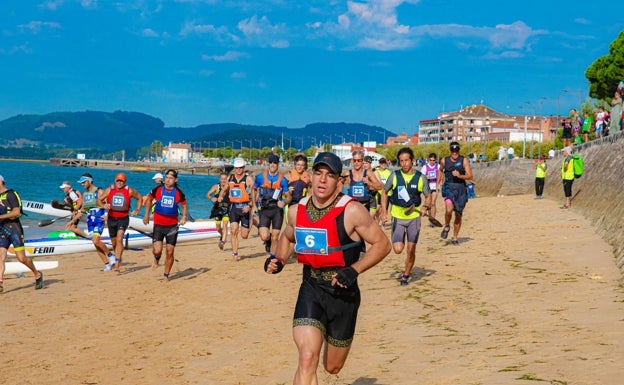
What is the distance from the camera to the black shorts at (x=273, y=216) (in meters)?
15.6

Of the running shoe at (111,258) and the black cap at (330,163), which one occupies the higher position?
the black cap at (330,163)

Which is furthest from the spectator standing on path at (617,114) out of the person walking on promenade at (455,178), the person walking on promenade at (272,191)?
the person walking on promenade at (272,191)

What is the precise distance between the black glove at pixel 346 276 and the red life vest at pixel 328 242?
23cm

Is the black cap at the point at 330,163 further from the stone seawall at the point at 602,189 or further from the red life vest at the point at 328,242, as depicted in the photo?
the stone seawall at the point at 602,189

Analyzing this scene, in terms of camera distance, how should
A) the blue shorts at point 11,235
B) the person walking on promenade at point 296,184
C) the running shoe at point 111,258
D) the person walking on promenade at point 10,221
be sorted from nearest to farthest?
the person walking on promenade at point 10,221
the blue shorts at point 11,235
the person walking on promenade at point 296,184
the running shoe at point 111,258

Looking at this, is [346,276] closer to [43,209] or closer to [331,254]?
[331,254]

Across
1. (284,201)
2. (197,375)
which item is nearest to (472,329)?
(197,375)

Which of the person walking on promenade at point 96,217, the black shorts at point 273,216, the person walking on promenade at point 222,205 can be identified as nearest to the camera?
the black shorts at point 273,216

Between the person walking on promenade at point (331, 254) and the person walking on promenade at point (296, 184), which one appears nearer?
the person walking on promenade at point (331, 254)

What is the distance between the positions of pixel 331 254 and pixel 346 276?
0.32m

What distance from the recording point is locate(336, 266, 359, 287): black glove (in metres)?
5.47

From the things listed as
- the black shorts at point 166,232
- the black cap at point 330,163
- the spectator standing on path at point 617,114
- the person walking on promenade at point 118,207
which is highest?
the spectator standing on path at point 617,114

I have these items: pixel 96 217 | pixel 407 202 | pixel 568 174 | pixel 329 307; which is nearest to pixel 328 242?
pixel 329 307

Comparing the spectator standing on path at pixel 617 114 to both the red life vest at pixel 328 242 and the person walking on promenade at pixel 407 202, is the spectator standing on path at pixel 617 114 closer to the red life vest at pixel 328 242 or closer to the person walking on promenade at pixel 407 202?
the person walking on promenade at pixel 407 202
